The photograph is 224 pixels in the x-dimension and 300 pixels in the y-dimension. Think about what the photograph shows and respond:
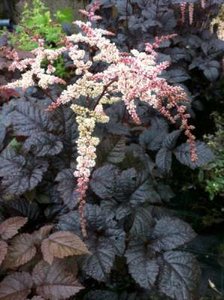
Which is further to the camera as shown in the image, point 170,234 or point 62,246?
point 170,234

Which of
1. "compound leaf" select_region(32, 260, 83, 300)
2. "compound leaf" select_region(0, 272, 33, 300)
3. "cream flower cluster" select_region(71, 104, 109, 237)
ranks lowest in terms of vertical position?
"compound leaf" select_region(0, 272, 33, 300)

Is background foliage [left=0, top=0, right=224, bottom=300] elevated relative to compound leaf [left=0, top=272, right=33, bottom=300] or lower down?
elevated

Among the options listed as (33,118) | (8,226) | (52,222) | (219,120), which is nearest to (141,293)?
(52,222)

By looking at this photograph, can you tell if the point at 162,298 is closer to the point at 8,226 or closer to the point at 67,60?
the point at 8,226

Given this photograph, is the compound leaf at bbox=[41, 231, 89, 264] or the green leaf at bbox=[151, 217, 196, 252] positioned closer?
the compound leaf at bbox=[41, 231, 89, 264]

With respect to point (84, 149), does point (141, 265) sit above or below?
below

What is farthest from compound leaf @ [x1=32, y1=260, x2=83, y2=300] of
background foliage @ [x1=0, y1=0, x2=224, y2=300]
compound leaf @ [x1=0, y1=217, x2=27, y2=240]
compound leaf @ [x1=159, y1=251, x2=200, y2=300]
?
compound leaf @ [x1=159, y1=251, x2=200, y2=300]

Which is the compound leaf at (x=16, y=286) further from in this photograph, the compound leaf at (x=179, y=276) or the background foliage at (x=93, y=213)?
the compound leaf at (x=179, y=276)

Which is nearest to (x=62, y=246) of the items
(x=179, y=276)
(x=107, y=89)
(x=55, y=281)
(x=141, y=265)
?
(x=55, y=281)

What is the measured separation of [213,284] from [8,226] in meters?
0.94

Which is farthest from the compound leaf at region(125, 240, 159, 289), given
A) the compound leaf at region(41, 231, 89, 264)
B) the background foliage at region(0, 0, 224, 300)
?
the compound leaf at region(41, 231, 89, 264)

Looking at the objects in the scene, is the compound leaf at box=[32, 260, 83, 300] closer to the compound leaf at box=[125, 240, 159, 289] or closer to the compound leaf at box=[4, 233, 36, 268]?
the compound leaf at box=[4, 233, 36, 268]

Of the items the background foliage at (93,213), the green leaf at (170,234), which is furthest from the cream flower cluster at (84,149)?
the green leaf at (170,234)

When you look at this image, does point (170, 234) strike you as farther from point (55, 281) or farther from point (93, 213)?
point (55, 281)
